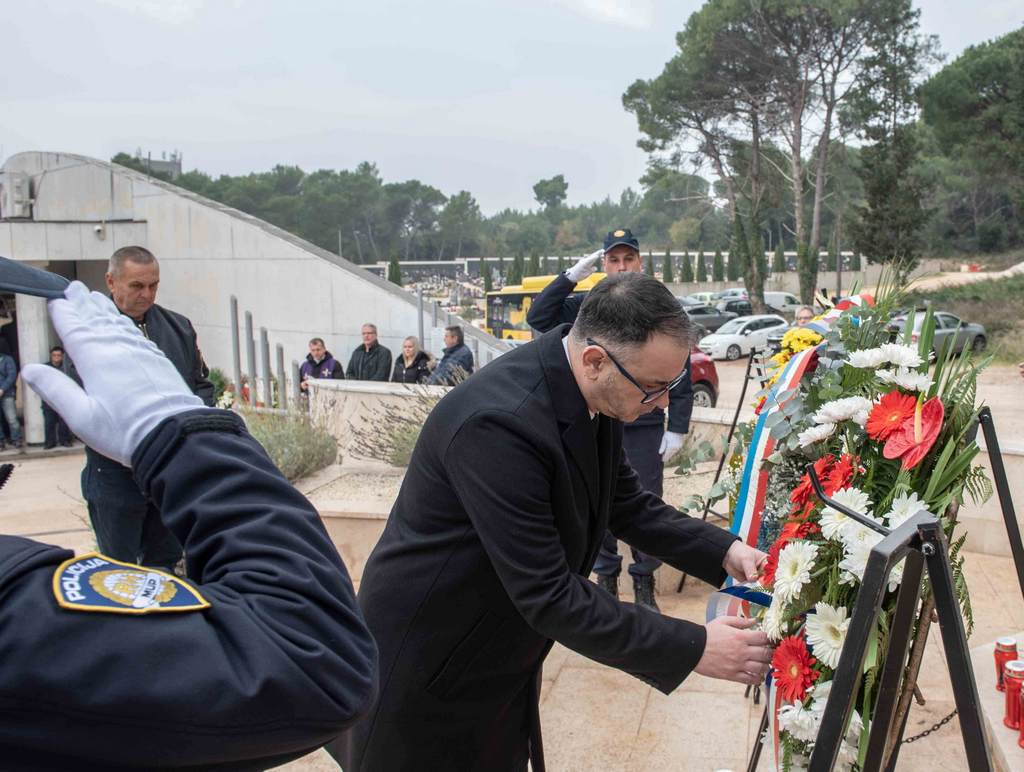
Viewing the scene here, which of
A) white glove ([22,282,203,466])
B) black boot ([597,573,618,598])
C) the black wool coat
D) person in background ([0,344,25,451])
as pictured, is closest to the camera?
white glove ([22,282,203,466])

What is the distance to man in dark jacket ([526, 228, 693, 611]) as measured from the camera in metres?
4.93

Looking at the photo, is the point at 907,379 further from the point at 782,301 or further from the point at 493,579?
the point at 782,301

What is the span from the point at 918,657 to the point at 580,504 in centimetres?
91

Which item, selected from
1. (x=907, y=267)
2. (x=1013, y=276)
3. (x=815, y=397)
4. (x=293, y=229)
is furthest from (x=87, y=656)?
(x=293, y=229)

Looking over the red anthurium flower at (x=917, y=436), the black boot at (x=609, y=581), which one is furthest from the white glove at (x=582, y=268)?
the red anthurium flower at (x=917, y=436)

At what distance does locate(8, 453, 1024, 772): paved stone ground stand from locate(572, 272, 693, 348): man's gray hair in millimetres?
1890

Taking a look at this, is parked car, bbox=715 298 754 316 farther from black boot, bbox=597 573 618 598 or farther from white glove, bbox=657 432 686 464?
black boot, bbox=597 573 618 598

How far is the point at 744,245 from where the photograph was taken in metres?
37.3

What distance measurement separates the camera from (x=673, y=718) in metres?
4.02

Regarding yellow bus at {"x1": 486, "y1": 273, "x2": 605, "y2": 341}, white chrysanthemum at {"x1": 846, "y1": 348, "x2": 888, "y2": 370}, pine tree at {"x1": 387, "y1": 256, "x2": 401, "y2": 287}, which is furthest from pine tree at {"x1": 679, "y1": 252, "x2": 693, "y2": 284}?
white chrysanthemum at {"x1": 846, "y1": 348, "x2": 888, "y2": 370}

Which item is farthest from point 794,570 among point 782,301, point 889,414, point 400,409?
point 782,301

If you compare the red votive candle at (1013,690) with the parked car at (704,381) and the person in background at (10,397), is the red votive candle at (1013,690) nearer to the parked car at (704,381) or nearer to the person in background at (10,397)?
the parked car at (704,381)

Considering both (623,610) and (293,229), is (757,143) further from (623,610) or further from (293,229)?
(623,610)

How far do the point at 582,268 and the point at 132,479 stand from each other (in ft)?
8.72
